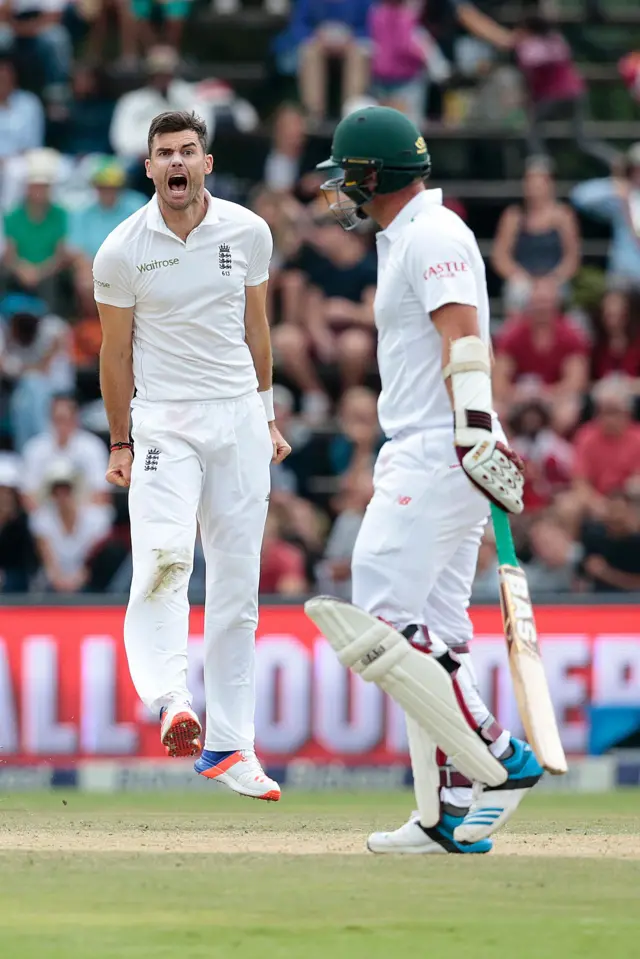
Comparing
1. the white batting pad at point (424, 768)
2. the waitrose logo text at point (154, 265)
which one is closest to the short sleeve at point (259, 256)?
the waitrose logo text at point (154, 265)

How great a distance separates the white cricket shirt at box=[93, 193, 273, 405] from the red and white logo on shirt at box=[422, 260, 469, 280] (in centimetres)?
125

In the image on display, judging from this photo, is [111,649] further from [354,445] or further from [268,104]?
[268,104]

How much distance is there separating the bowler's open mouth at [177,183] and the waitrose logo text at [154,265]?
25cm

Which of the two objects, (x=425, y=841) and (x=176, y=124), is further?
(x=176, y=124)

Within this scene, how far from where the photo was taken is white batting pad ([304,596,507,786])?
19.9 feet

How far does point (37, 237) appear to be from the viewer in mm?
13961

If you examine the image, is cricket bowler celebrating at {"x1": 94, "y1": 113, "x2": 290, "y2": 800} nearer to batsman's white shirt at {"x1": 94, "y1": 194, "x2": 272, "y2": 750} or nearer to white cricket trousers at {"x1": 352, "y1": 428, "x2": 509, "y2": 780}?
batsman's white shirt at {"x1": 94, "y1": 194, "x2": 272, "y2": 750}

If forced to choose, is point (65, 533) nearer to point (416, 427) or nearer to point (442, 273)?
point (416, 427)

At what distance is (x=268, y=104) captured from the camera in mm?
16406

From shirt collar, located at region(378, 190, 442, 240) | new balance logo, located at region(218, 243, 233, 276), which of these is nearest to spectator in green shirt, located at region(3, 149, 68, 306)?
new balance logo, located at region(218, 243, 233, 276)

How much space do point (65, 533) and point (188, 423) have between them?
502cm

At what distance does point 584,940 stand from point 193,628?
20.0ft

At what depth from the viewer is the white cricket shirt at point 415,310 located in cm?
617

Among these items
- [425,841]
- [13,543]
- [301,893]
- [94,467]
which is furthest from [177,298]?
[94,467]
